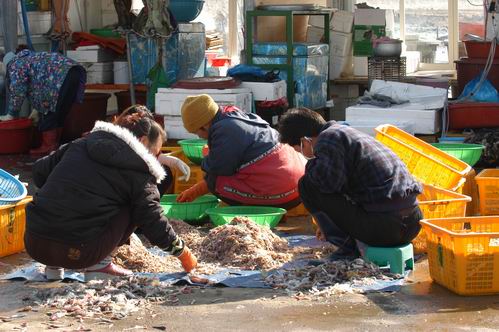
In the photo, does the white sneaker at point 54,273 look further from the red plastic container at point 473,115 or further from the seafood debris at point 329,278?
the red plastic container at point 473,115

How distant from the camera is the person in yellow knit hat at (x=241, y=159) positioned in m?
7.60

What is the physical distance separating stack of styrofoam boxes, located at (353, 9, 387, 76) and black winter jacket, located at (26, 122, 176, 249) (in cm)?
789

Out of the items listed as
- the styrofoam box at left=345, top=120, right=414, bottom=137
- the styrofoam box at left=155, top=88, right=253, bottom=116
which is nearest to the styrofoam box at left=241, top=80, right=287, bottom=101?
the styrofoam box at left=155, top=88, right=253, bottom=116

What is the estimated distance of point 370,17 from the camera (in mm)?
13273

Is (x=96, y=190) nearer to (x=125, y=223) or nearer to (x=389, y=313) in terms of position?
(x=125, y=223)

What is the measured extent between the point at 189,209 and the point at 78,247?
2.08 meters

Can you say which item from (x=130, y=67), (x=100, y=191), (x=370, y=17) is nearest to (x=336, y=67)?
(x=370, y=17)

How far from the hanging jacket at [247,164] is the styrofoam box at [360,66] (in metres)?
5.68

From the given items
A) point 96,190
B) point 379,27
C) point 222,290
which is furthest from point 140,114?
point 379,27

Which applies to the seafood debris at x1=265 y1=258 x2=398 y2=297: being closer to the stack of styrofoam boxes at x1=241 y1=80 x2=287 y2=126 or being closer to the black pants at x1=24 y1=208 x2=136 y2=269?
the black pants at x1=24 y1=208 x2=136 y2=269

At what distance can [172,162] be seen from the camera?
7.30 metres

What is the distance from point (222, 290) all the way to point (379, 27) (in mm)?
7795

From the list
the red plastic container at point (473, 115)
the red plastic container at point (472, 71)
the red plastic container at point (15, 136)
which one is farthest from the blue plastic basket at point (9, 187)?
the red plastic container at point (472, 71)

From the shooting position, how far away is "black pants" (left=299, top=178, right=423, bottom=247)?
6.14 meters
